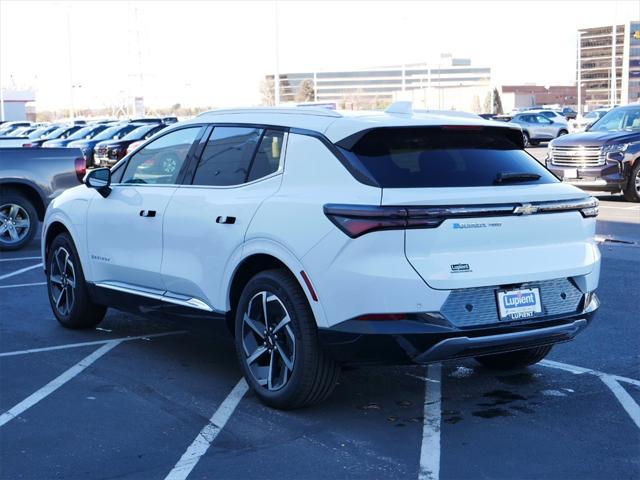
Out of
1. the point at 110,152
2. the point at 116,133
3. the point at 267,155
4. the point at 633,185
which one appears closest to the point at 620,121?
Result: the point at 633,185

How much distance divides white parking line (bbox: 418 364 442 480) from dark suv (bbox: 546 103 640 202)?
12.3m

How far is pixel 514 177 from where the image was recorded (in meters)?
5.54

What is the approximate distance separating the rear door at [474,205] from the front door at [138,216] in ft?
6.14

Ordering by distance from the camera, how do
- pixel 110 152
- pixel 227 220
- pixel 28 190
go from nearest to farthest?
pixel 227 220 → pixel 28 190 → pixel 110 152

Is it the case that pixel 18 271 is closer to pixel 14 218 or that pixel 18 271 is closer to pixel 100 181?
pixel 14 218

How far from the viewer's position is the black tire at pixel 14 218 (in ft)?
44.0

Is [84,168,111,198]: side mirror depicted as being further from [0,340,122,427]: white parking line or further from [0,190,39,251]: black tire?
[0,190,39,251]: black tire

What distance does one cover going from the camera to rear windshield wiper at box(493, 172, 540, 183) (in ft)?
18.0

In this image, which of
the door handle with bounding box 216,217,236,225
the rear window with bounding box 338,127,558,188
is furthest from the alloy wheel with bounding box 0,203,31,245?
the rear window with bounding box 338,127,558,188

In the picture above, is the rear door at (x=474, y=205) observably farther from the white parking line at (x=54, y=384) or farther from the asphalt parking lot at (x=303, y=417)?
the white parking line at (x=54, y=384)

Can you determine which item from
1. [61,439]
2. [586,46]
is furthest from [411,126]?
[586,46]

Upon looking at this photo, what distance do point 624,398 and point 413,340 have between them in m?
1.67

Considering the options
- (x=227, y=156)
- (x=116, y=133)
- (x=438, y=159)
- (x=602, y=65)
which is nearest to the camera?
(x=438, y=159)

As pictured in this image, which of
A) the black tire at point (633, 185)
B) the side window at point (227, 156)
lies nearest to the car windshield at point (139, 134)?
the black tire at point (633, 185)
